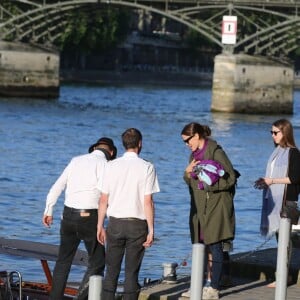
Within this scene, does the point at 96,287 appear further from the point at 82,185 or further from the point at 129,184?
the point at 82,185

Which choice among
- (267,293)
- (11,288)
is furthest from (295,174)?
(11,288)

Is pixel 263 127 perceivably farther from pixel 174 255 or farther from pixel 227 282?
pixel 227 282

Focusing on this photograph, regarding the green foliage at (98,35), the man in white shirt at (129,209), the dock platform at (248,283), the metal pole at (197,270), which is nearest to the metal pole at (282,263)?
the metal pole at (197,270)

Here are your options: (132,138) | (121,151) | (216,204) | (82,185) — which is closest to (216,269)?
(216,204)

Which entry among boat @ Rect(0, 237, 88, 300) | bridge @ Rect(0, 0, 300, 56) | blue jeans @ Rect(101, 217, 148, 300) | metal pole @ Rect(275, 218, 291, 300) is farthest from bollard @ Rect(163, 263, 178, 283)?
bridge @ Rect(0, 0, 300, 56)

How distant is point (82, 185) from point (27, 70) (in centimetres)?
7321

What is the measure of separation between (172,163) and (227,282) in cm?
3393

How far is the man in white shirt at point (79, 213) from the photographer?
1349cm

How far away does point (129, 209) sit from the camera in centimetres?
1275

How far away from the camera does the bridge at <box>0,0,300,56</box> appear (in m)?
79.7

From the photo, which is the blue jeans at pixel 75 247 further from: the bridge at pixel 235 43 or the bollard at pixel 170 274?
the bridge at pixel 235 43

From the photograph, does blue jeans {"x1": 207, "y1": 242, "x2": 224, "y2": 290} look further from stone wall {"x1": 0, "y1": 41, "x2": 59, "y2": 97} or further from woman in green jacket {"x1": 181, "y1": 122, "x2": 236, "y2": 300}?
stone wall {"x1": 0, "y1": 41, "x2": 59, "y2": 97}

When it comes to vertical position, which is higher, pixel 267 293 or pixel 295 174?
pixel 295 174

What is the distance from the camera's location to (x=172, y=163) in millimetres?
48031
